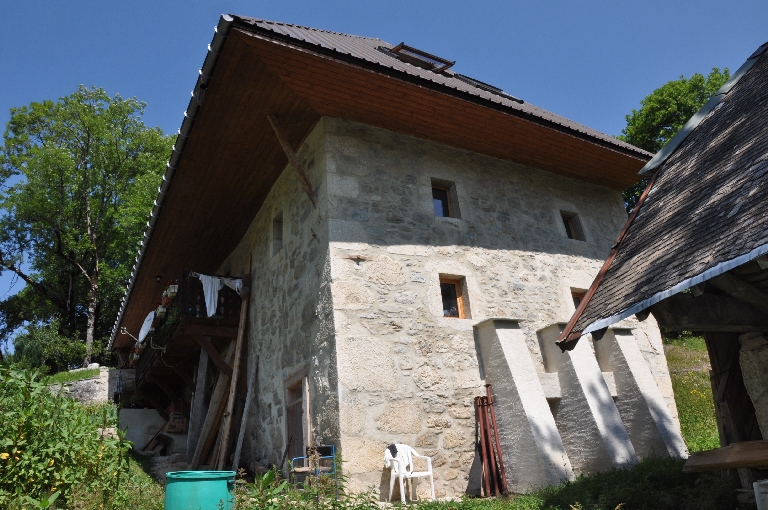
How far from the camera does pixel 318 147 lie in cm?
741

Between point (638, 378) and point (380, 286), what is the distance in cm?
381

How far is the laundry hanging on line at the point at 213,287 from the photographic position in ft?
31.0

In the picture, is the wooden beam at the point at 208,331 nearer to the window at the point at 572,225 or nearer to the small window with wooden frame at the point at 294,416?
the small window with wooden frame at the point at 294,416

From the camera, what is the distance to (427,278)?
23.6ft

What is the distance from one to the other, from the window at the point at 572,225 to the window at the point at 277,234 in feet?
15.5

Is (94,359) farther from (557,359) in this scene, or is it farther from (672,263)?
(672,263)

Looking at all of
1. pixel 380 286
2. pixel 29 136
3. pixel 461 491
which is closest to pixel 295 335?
pixel 380 286

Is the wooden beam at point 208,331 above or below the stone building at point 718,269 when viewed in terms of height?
above

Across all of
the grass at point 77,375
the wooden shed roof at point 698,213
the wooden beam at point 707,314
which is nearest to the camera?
the wooden shed roof at point 698,213

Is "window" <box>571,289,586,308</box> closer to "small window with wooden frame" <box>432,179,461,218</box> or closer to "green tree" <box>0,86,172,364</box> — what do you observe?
"small window with wooden frame" <box>432,179,461,218</box>

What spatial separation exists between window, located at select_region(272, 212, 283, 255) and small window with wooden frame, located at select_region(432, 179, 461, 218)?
2543 mm

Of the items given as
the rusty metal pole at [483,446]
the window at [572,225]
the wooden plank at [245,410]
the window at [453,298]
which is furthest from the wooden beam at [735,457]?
the wooden plank at [245,410]

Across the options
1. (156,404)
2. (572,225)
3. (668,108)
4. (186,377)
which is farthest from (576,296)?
(668,108)

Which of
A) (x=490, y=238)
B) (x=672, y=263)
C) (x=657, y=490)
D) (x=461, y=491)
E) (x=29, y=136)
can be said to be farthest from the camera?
(x=29, y=136)
